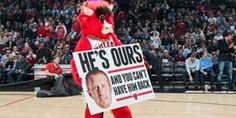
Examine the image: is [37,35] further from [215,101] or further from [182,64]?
[215,101]

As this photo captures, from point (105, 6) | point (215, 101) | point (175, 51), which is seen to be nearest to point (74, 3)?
point (175, 51)

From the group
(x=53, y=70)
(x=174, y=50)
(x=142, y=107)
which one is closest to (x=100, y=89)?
(x=142, y=107)

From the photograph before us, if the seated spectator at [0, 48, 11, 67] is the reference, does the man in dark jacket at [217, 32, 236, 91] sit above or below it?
below

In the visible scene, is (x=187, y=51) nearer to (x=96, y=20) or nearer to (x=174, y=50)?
(x=174, y=50)

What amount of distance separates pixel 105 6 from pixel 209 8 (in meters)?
15.1

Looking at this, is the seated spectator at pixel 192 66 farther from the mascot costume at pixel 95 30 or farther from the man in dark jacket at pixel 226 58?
the mascot costume at pixel 95 30

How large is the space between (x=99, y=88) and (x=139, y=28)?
1370 cm

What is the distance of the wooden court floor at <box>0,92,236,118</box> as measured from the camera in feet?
28.1

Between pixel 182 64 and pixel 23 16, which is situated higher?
pixel 23 16

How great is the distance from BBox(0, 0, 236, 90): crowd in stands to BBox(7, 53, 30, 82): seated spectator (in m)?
0.21

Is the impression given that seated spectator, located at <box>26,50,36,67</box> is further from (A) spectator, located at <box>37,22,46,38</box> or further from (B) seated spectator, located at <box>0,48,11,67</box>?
(A) spectator, located at <box>37,22,46,38</box>

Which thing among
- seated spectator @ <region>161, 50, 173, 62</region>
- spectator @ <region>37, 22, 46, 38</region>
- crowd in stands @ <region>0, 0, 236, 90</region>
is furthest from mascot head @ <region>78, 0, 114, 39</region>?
spectator @ <region>37, 22, 46, 38</region>

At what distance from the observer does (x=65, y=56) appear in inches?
589

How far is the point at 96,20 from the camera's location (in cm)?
530
